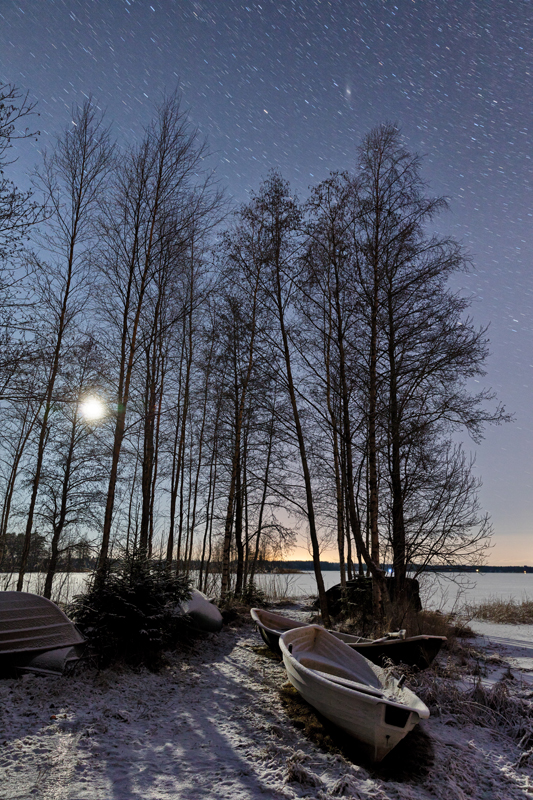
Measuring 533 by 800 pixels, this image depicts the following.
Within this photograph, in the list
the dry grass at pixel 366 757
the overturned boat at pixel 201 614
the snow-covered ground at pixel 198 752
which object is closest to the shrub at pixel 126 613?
the snow-covered ground at pixel 198 752

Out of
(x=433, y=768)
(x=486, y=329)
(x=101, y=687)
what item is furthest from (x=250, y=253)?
(x=433, y=768)

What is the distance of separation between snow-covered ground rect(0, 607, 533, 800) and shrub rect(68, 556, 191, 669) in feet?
1.51

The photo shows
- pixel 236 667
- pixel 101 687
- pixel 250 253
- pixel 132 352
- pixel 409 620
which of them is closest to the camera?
pixel 101 687

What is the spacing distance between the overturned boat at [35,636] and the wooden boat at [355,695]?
2.77 meters

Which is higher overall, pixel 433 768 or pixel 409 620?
pixel 409 620

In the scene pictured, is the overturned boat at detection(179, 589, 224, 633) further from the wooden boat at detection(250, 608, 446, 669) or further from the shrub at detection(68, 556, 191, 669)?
the wooden boat at detection(250, 608, 446, 669)

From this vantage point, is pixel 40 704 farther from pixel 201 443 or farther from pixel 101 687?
pixel 201 443

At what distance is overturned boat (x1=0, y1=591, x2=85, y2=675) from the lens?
18.5ft

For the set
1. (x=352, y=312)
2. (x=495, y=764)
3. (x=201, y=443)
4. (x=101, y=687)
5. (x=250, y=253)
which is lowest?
(x=495, y=764)

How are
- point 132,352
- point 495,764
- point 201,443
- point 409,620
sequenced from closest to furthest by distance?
point 495,764, point 409,620, point 132,352, point 201,443

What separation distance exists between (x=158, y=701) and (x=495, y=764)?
359 cm

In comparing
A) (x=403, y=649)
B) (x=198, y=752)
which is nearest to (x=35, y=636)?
(x=198, y=752)

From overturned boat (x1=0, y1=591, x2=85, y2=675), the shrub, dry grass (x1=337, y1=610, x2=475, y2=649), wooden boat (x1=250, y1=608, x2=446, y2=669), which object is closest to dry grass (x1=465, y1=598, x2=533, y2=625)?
dry grass (x1=337, y1=610, x2=475, y2=649)

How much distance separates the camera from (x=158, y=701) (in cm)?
543
